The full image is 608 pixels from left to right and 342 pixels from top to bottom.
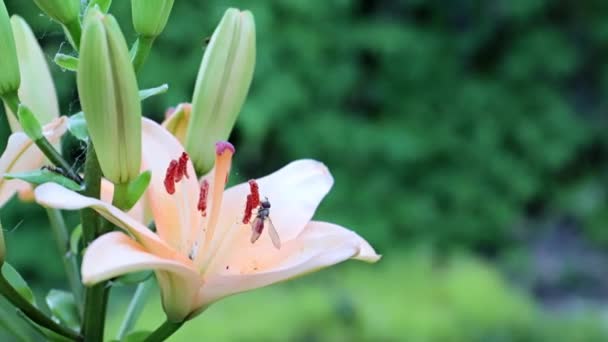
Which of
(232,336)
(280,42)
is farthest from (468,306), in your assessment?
(280,42)

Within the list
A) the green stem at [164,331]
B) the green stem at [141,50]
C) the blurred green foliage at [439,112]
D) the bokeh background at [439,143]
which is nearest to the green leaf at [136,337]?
the green stem at [164,331]

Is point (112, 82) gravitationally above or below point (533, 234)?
above

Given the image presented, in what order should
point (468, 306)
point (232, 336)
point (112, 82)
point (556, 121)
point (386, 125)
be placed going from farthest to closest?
point (556, 121), point (386, 125), point (468, 306), point (232, 336), point (112, 82)

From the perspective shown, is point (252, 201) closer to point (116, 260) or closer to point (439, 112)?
point (116, 260)

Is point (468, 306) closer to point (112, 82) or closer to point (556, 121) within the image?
point (556, 121)

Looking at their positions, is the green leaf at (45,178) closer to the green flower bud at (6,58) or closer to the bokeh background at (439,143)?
the green flower bud at (6,58)

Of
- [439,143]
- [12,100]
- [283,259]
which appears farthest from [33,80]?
[439,143]
